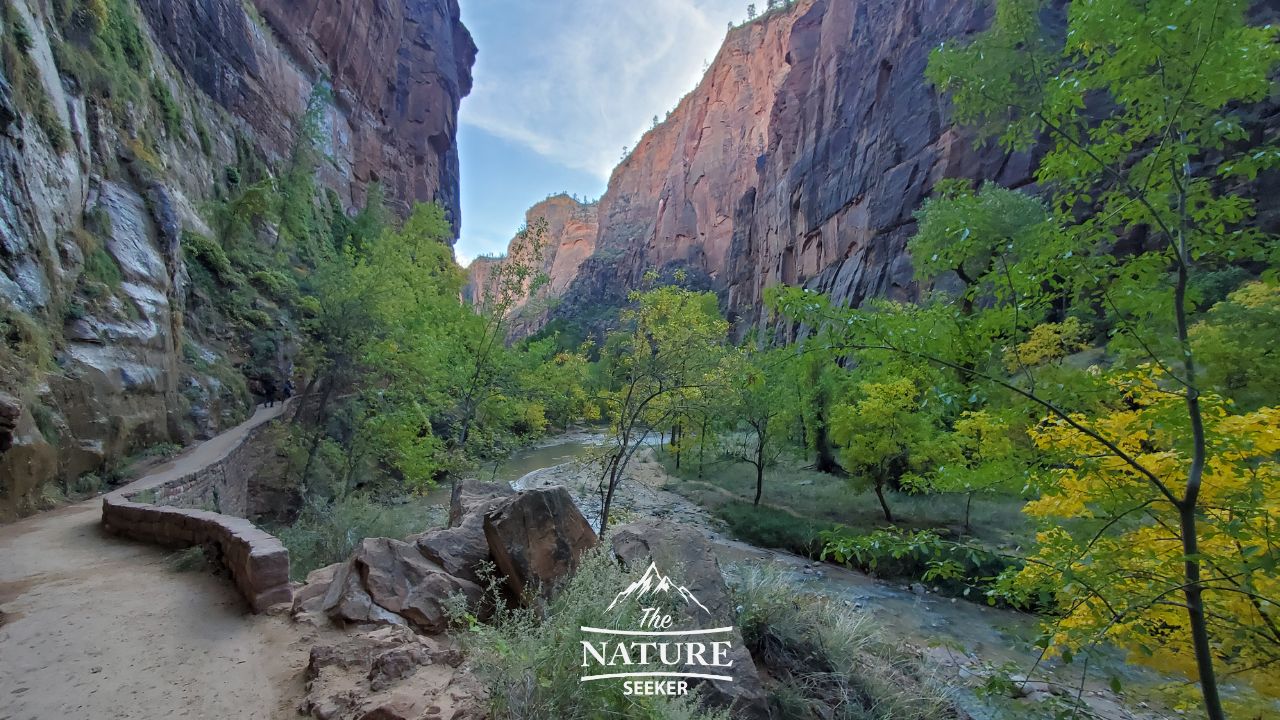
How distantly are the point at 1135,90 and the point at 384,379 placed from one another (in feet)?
52.5

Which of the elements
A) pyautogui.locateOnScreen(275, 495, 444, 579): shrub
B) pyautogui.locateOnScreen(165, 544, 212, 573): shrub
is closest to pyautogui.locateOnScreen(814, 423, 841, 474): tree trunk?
pyautogui.locateOnScreen(275, 495, 444, 579): shrub

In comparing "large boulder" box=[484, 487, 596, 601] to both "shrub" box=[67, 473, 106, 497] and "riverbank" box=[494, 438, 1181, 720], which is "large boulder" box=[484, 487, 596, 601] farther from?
"shrub" box=[67, 473, 106, 497]

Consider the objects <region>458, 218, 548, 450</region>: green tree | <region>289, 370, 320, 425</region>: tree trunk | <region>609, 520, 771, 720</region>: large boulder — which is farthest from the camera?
<region>289, 370, 320, 425</region>: tree trunk

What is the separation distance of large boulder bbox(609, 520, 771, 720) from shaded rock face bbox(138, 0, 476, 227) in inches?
1066

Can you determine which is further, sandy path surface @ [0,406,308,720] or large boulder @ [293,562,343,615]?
large boulder @ [293,562,343,615]

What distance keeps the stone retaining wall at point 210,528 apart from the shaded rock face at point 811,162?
28.7 feet

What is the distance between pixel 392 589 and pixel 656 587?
264 cm

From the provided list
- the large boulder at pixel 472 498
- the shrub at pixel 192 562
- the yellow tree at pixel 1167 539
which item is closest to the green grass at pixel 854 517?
the large boulder at pixel 472 498

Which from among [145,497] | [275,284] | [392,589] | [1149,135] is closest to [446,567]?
[392,589]

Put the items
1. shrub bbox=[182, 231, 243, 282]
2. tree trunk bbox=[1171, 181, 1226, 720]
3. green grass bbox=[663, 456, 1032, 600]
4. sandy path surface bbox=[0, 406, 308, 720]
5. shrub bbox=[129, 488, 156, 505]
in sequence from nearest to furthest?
tree trunk bbox=[1171, 181, 1226, 720]
sandy path surface bbox=[0, 406, 308, 720]
shrub bbox=[129, 488, 156, 505]
green grass bbox=[663, 456, 1032, 600]
shrub bbox=[182, 231, 243, 282]

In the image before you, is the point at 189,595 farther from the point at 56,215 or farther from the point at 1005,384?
the point at 56,215

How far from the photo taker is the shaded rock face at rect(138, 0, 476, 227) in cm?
2330

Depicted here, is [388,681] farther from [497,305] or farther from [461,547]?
[497,305]

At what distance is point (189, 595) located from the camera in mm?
5168
